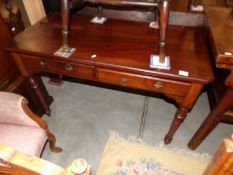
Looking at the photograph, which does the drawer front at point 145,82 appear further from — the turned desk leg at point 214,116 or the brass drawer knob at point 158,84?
the turned desk leg at point 214,116

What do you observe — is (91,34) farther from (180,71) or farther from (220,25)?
(220,25)

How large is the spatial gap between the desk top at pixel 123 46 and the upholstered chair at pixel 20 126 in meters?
0.32

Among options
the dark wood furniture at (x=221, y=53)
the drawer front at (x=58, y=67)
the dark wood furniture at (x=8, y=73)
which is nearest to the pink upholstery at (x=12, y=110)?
the drawer front at (x=58, y=67)

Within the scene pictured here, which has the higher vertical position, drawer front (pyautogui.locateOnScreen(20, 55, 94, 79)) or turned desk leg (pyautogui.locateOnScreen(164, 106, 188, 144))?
drawer front (pyautogui.locateOnScreen(20, 55, 94, 79))

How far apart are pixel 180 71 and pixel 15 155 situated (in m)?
0.82

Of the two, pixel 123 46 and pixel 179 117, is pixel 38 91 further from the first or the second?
pixel 179 117

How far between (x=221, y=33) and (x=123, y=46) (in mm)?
552

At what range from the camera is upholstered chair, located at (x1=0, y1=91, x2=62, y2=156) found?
1.02 m

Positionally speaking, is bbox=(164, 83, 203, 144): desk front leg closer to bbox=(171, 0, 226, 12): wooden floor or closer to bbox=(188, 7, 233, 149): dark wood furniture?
bbox=(188, 7, 233, 149): dark wood furniture

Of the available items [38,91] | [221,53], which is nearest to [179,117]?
[221,53]

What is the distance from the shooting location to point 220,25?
109 cm

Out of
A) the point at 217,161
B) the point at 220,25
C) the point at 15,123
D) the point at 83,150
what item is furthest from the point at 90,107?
the point at 217,161

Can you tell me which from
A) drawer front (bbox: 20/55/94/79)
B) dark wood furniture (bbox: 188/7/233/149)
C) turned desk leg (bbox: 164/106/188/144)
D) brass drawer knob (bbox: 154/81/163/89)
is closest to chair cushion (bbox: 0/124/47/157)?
drawer front (bbox: 20/55/94/79)

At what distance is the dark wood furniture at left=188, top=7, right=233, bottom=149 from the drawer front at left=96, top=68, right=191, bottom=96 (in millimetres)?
207
